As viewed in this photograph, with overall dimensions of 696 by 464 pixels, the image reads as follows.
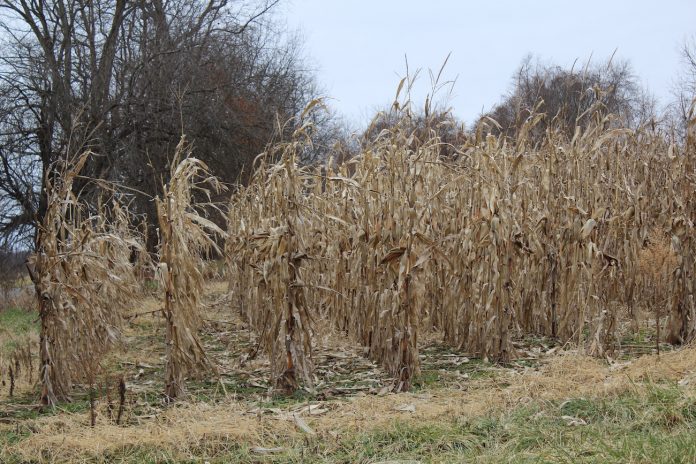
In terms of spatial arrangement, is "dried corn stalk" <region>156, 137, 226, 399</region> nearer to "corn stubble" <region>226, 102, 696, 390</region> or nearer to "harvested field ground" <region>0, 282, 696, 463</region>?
"harvested field ground" <region>0, 282, 696, 463</region>

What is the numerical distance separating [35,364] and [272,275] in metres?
3.15

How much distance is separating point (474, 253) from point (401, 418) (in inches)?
89.5

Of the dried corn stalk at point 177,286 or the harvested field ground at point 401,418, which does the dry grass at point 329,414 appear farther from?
the dried corn stalk at point 177,286

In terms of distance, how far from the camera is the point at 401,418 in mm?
3787

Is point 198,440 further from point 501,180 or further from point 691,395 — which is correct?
point 501,180

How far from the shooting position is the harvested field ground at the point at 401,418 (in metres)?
3.22

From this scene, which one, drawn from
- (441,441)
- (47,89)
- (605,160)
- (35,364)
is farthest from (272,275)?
(47,89)

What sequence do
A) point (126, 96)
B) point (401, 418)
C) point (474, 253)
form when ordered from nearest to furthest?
point (401, 418) < point (474, 253) < point (126, 96)

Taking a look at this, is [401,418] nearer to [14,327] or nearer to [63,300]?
[63,300]

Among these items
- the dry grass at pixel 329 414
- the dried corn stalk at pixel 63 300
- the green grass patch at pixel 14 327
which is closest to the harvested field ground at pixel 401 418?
the dry grass at pixel 329 414

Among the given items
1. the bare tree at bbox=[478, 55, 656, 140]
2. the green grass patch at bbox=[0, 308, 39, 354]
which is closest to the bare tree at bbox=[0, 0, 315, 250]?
the green grass patch at bbox=[0, 308, 39, 354]

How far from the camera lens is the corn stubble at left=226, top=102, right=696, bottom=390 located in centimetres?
475

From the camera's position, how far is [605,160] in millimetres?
6770

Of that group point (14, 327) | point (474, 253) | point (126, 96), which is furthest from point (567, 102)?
point (126, 96)
